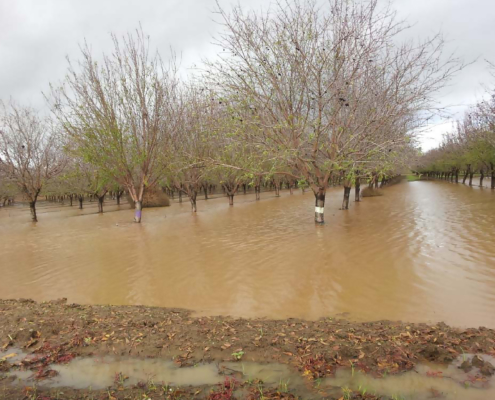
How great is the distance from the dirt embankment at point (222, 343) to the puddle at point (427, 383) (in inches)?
4.3

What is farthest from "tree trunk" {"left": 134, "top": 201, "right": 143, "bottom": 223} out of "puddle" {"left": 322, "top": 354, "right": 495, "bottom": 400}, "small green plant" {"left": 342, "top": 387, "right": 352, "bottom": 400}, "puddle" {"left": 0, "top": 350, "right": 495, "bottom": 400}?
"small green plant" {"left": 342, "top": 387, "right": 352, "bottom": 400}

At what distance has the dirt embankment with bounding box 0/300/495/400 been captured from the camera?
3213 millimetres

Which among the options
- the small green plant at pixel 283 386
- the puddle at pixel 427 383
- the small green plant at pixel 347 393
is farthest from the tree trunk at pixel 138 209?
the small green plant at pixel 347 393

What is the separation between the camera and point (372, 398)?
288 cm

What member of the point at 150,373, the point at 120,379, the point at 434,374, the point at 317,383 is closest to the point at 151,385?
the point at 150,373

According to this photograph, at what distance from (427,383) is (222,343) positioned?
219cm

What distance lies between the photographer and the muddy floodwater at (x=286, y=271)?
559 cm

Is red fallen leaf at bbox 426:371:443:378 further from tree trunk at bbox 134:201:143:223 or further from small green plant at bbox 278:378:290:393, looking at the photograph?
tree trunk at bbox 134:201:143:223

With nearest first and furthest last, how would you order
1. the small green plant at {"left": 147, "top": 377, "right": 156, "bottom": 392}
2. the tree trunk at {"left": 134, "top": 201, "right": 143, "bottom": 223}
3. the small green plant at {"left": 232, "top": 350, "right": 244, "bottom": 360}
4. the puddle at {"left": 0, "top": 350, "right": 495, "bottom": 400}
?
the puddle at {"left": 0, "top": 350, "right": 495, "bottom": 400} → the small green plant at {"left": 147, "top": 377, "right": 156, "bottom": 392} → the small green plant at {"left": 232, "top": 350, "right": 244, "bottom": 360} → the tree trunk at {"left": 134, "top": 201, "right": 143, "bottom": 223}

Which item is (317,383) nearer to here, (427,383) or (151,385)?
(427,383)

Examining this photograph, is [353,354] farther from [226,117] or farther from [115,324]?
[226,117]

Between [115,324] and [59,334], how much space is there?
2.29 ft

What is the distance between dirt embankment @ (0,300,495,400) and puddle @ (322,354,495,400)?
110 millimetres

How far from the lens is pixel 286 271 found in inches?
304
